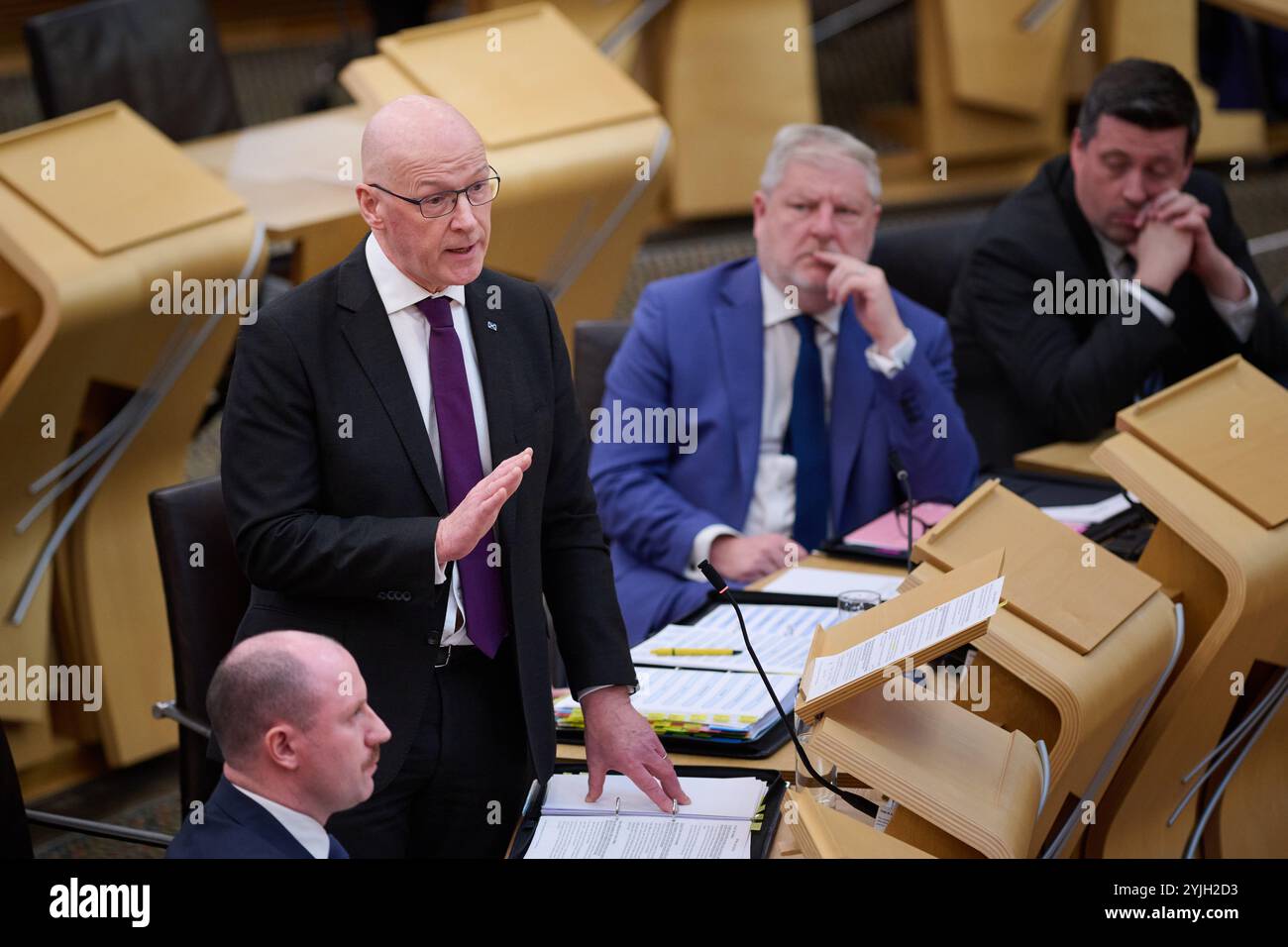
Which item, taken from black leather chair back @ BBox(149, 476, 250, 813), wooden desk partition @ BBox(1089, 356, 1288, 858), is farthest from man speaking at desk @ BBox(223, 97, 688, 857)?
wooden desk partition @ BBox(1089, 356, 1288, 858)

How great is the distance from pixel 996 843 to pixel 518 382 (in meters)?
0.77

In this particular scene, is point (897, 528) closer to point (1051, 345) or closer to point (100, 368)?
point (1051, 345)

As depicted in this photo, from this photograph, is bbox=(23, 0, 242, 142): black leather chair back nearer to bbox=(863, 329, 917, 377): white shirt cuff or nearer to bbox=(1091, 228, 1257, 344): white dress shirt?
bbox=(863, 329, 917, 377): white shirt cuff

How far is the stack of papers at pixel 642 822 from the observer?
182 cm

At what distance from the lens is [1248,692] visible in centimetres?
260

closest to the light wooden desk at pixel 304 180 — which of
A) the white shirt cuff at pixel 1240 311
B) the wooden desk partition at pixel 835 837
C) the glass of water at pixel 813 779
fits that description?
the white shirt cuff at pixel 1240 311

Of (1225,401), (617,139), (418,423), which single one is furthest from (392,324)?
(617,139)

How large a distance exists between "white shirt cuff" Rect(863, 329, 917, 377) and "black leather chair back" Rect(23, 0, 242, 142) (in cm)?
264

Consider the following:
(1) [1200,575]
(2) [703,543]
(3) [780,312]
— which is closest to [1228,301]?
(3) [780,312]

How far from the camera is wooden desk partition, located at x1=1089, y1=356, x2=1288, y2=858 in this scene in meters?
2.35

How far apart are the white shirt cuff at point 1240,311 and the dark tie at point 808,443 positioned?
102cm

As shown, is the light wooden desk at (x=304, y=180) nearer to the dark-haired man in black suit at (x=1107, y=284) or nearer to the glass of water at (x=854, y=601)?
the dark-haired man in black suit at (x=1107, y=284)
